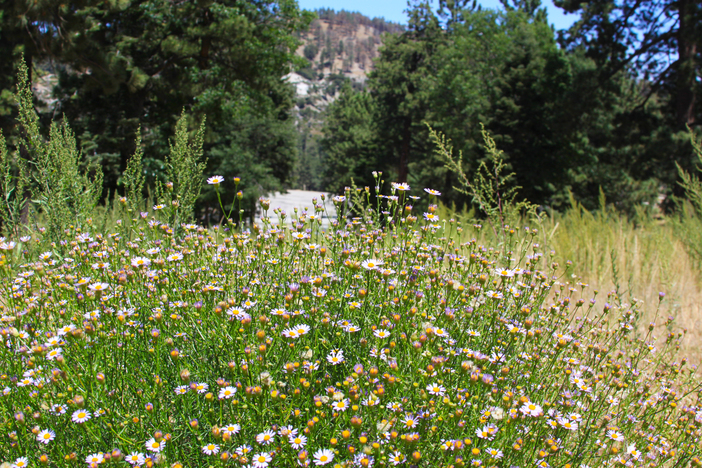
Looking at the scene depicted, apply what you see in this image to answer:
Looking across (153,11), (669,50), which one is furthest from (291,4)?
(669,50)

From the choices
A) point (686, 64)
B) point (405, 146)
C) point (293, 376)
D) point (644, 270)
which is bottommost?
point (293, 376)

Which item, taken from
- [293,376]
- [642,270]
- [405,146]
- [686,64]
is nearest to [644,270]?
[642,270]

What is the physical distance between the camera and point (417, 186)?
26234 mm

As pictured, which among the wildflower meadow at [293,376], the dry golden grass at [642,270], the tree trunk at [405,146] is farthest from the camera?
the tree trunk at [405,146]

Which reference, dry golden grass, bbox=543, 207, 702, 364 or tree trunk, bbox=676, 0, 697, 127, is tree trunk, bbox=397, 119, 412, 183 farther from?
dry golden grass, bbox=543, 207, 702, 364

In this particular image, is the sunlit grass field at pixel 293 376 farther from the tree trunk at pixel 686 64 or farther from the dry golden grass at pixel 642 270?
the tree trunk at pixel 686 64

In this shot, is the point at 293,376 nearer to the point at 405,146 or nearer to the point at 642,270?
the point at 642,270

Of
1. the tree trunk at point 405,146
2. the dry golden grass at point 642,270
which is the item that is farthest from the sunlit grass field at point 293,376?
the tree trunk at point 405,146

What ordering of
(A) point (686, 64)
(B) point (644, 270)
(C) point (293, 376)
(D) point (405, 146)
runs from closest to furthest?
(C) point (293, 376) → (B) point (644, 270) → (A) point (686, 64) → (D) point (405, 146)

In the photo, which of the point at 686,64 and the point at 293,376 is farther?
the point at 686,64

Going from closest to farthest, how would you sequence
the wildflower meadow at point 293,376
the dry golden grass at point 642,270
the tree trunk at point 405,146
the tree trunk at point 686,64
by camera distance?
the wildflower meadow at point 293,376, the dry golden grass at point 642,270, the tree trunk at point 686,64, the tree trunk at point 405,146

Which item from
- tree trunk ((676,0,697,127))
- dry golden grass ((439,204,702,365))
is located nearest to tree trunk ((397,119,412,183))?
tree trunk ((676,0,697,127))

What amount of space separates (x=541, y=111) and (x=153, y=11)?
16.9 metres

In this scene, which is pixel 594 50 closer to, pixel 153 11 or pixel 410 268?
pixel 153 11
